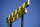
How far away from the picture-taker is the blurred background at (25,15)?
151cm

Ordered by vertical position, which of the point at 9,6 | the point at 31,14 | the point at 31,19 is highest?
the point at 9,6

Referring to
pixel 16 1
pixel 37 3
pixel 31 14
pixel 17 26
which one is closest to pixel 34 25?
pixel 31 14

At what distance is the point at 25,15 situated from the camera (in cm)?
157

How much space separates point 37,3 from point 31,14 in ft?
0.98

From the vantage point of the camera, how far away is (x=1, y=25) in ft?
4.88

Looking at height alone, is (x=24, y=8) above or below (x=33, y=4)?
below

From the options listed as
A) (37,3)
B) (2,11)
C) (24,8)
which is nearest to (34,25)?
(37,3)

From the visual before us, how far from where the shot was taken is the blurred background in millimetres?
1512

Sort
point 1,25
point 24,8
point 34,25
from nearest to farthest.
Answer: point 24,8, point 1,25, point 34,25

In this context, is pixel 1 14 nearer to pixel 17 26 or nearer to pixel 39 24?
pixel 17 26

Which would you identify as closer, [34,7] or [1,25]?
[1,25]

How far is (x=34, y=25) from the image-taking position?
62.7 inches

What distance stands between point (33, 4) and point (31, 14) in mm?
237

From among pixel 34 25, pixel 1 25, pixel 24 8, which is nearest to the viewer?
pixel 24 8
